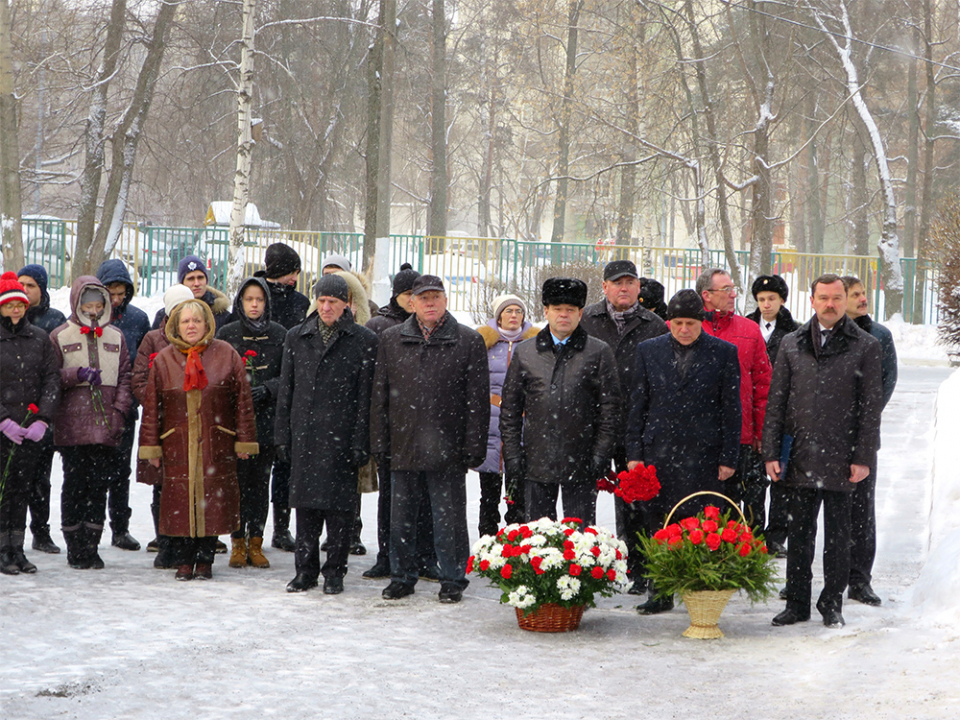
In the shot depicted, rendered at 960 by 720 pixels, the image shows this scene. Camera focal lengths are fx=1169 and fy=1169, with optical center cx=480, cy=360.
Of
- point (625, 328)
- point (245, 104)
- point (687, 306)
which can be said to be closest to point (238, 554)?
point (625, 328)

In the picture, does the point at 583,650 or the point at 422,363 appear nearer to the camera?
the point at 583,650

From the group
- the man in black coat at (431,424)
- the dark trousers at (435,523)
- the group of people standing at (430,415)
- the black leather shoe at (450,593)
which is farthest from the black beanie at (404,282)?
the black leather shoe at (450,593)

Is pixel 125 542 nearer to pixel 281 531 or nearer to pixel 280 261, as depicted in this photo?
pixel 281 531

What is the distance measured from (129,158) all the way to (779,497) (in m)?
19.3

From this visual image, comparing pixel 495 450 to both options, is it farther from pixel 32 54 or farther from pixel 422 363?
pixel 32 54

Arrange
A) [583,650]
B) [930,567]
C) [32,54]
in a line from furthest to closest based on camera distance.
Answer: [32,54] → [930,567] → [583,650]

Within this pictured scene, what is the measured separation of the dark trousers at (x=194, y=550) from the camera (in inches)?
280

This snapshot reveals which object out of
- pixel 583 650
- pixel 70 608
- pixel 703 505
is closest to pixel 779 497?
pixel 703 505

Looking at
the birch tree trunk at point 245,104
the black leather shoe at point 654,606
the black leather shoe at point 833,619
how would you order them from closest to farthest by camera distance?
the black leather shoe at point 833,619, the black leather shoe at point 654,606, the birch tree trunk at point 245,104

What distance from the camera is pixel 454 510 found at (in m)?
6.75

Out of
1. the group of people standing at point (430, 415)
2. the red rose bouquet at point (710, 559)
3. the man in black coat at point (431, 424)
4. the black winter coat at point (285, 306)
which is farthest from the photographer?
the black winter coat at point (285, 306)

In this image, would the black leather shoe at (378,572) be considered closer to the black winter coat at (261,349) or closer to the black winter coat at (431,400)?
the black winter coat at (431,400)

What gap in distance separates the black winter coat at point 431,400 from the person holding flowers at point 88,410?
1.82 m

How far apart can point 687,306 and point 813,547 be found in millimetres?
1435
